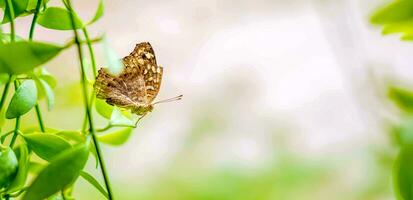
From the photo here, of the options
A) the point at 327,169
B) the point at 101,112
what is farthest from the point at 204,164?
the point at 101,112

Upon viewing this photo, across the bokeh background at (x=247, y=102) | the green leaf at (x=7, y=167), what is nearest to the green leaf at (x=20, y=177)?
the green leaf at (x=7, y=167)

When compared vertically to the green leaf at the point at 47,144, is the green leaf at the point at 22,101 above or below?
above

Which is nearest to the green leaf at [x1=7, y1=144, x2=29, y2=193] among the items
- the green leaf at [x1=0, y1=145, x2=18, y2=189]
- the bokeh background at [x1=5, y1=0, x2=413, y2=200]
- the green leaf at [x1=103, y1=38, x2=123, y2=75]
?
the green leaf at [x1=0, y1=145, x2=18, y2=189]

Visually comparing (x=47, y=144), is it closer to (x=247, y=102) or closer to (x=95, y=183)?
(x=95, y=183)

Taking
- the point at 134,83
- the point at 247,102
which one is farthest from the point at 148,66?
the point at 247,102

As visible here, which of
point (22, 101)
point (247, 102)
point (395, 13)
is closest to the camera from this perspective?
point (395, 13)

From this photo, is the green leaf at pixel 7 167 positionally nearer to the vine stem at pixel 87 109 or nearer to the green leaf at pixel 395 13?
the vine stem at pixel 87 109
